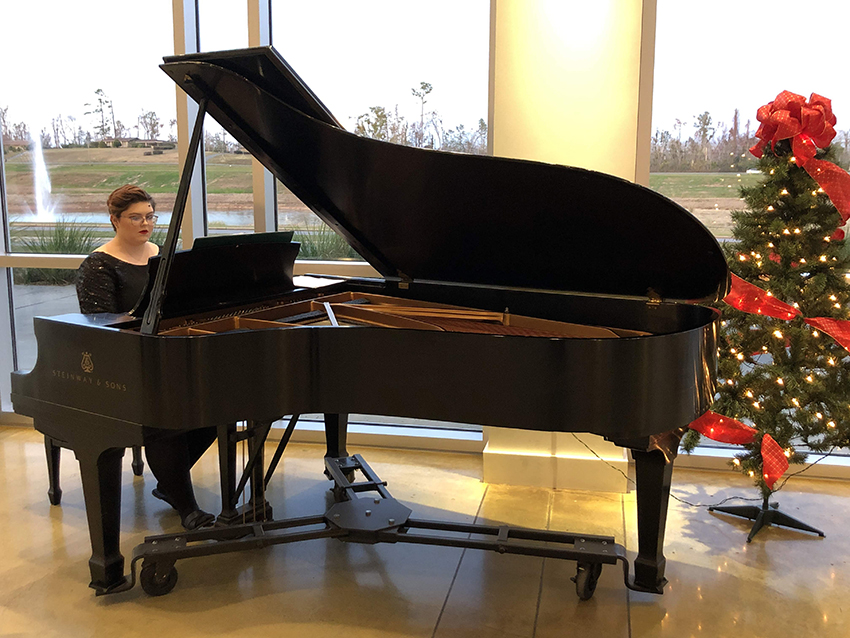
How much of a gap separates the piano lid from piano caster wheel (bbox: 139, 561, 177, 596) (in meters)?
1.35

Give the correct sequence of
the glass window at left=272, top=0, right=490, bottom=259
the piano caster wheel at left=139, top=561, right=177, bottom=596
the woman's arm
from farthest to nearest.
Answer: the glass window at left=272, top=0, right=490, bottom=259
the woman's arm
the piano caster wheel at left=139, top=561, right=177, bottom=596

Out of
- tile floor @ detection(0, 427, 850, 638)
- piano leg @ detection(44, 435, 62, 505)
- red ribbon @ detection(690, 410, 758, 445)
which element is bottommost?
tile floor @ detection(0, 427, 850, 638)

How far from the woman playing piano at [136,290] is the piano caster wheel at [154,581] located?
0.40 metres

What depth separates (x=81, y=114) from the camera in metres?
4.32

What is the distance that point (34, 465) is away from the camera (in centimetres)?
394

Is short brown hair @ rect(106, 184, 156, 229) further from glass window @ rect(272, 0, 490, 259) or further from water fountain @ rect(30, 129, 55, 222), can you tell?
water fountain @ rect(30, 129, 55, 222)

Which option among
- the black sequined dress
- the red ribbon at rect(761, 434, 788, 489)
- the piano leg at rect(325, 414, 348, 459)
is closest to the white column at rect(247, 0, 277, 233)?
the black sequined dress

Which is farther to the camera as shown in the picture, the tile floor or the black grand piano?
the tile floor

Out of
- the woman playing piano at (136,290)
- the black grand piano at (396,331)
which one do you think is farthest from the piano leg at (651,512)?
the woman playing piano at (136,290)

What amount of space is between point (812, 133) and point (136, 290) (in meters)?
2.70

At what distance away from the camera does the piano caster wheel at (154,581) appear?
2654 mm

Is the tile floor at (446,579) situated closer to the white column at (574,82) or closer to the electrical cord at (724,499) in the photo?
the electrical cord at (724,499)

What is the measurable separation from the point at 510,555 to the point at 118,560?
1377mm

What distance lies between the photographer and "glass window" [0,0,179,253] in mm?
4219
